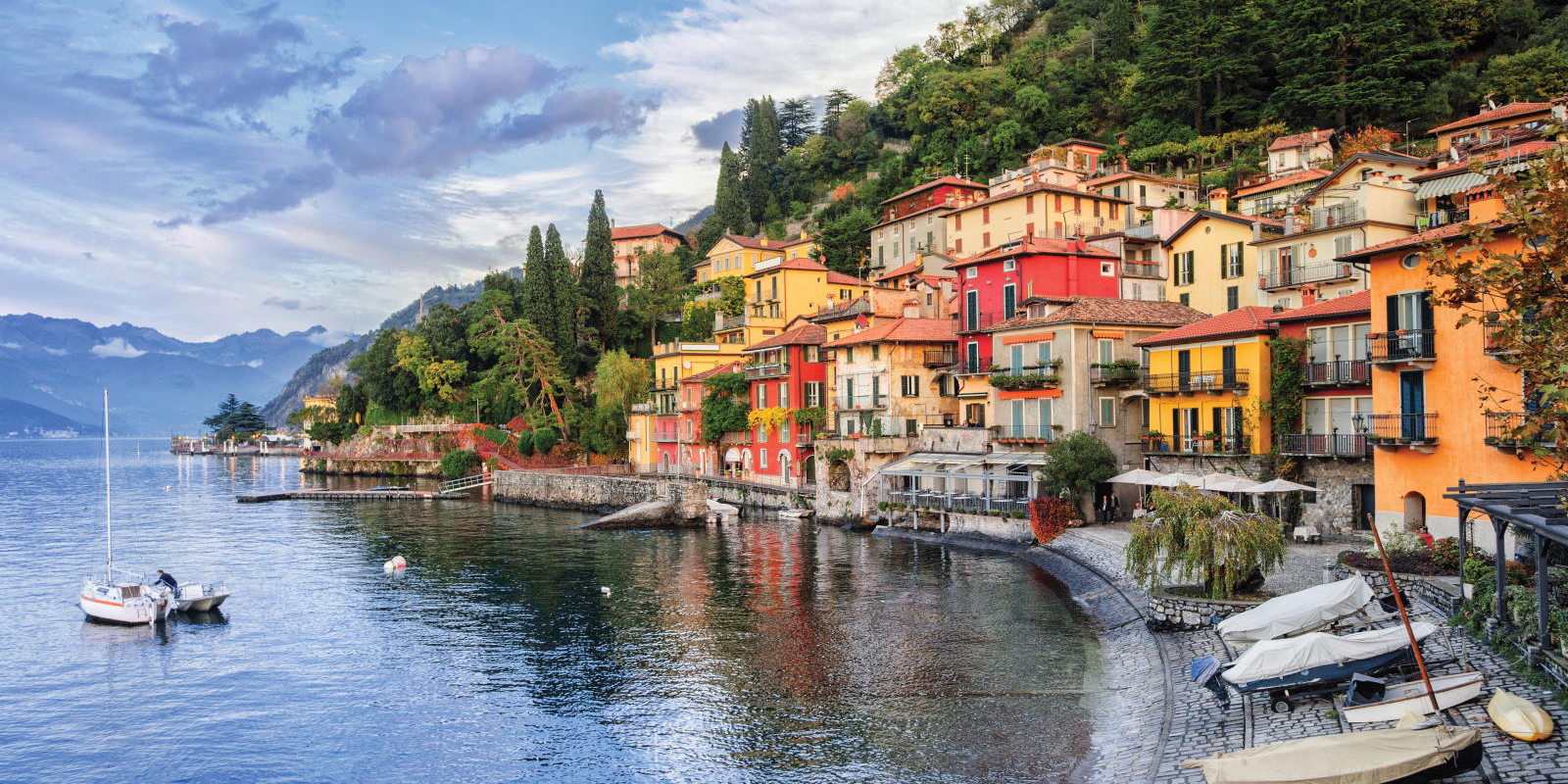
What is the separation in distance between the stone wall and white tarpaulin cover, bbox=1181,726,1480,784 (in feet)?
36.4

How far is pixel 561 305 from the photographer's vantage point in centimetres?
9481

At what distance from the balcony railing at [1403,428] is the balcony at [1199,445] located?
10.7 metres

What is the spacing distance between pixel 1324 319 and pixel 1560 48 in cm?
4363

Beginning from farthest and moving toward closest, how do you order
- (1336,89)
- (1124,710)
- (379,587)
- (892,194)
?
(892,194), (1336,89), (379,587), (1124,710)

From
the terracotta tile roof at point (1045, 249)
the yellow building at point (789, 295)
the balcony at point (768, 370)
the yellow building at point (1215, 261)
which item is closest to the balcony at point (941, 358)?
the terracotta tile roof at point (1045, 249)

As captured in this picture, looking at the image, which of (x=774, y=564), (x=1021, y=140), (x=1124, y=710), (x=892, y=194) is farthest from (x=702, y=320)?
(x=1124, y=710)

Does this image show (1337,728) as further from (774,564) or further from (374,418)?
(374,418)

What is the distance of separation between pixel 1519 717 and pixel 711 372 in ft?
209

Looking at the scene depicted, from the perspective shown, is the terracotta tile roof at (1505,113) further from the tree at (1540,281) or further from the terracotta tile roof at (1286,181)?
the tree at (1540,281)

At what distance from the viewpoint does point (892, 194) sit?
4035 inches

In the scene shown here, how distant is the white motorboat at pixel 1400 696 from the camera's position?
1609 cm

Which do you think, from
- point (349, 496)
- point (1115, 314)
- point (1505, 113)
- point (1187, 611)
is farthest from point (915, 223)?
point (1187, 611)

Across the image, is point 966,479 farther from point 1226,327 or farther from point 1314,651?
point 1314,651

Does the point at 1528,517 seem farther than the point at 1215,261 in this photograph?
No
